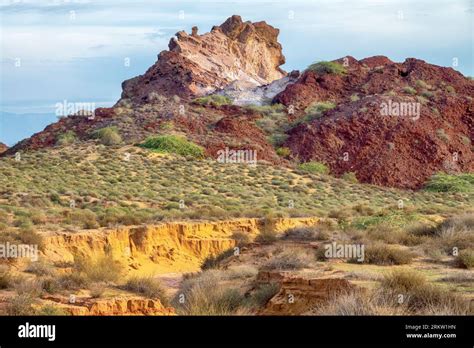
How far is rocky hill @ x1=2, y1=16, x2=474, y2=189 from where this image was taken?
1731 inches

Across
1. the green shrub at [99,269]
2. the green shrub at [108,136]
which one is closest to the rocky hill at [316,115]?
the green shrub at [108,136]

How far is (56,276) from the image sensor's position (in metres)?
15.2

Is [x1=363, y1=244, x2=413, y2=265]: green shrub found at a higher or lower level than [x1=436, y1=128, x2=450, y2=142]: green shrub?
lower

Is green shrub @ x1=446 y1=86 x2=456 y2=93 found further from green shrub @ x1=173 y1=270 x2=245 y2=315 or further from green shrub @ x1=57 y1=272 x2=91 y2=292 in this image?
green shrub @ x1=57 y1=272 x2=91 y2=292

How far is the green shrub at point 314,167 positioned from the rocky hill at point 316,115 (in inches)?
30.8

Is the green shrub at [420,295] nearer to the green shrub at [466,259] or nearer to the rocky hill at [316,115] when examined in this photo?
the green shrub at [466,259]

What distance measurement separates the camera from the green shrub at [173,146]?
39812 mm

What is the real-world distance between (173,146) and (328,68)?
679 inches

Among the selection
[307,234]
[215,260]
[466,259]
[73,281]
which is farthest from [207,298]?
[307,234]

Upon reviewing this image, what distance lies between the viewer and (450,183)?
137 feet

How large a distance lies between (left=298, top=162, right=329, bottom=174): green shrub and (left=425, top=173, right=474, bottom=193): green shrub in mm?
5625

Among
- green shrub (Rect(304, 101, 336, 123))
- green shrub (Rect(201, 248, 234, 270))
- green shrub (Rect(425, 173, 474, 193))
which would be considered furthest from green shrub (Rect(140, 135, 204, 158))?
green shrub (Rect(201, 248, 234, 270))

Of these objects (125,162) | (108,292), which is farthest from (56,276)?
(125,162)
